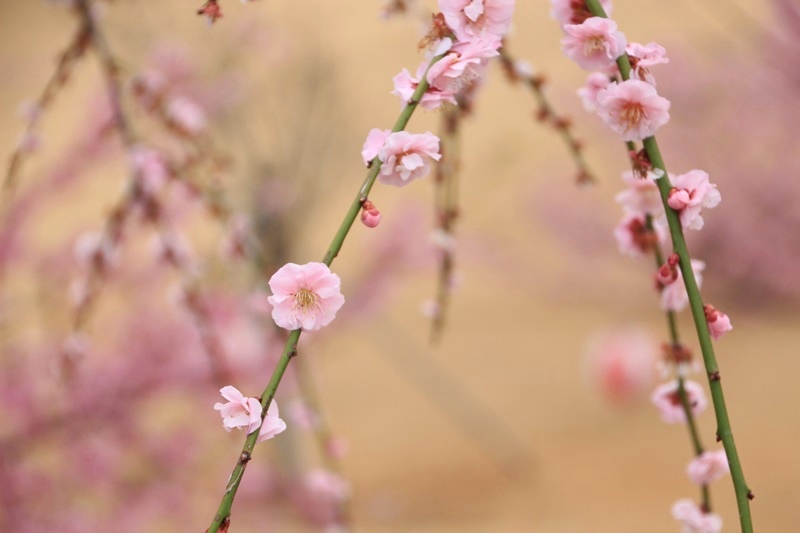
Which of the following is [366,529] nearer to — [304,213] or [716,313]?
[304,213]

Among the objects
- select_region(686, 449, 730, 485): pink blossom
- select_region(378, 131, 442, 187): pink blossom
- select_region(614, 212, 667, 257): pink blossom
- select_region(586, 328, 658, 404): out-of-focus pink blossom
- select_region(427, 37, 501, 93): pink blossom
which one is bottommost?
select_region(686, 449, 730, 485): pink blossom

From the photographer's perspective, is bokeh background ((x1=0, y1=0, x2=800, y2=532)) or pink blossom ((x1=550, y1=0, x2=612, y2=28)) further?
bokeh background ((x1=0, y1=0, x2=800, y2=532))

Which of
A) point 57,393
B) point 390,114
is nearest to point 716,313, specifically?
point 57,393

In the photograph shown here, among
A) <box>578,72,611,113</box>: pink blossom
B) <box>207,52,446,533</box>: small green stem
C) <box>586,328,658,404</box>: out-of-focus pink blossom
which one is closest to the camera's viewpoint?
<box>207,52,446,533</box>: small green stem

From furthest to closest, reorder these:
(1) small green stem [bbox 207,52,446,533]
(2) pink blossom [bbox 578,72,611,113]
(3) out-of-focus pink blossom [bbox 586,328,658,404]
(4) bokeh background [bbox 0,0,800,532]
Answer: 1. (3) out-of-focus pink blossom [bbox 586,328,658,404]
2. (4) bokeh background [bbox 0,0,800,532]
3. (2) pink blossom [bbox 578,72,611,113]
4. (1) small green stem [bbox 207,52,446,533]

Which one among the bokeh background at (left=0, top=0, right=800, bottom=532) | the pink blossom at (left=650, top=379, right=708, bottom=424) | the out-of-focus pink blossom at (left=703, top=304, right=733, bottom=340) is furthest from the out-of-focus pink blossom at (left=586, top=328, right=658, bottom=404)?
the out-of-focus pink blossom at (left=703, top=304, right=733, bottom=340)

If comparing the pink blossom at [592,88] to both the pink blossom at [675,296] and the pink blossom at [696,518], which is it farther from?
the pink blossom at [696,518]

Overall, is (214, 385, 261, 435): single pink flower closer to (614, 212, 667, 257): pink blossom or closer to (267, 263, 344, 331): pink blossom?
(267, 263, 344, 331): pink blossom

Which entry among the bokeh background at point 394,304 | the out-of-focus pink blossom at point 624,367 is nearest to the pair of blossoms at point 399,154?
the bokeh background at point 394,304
